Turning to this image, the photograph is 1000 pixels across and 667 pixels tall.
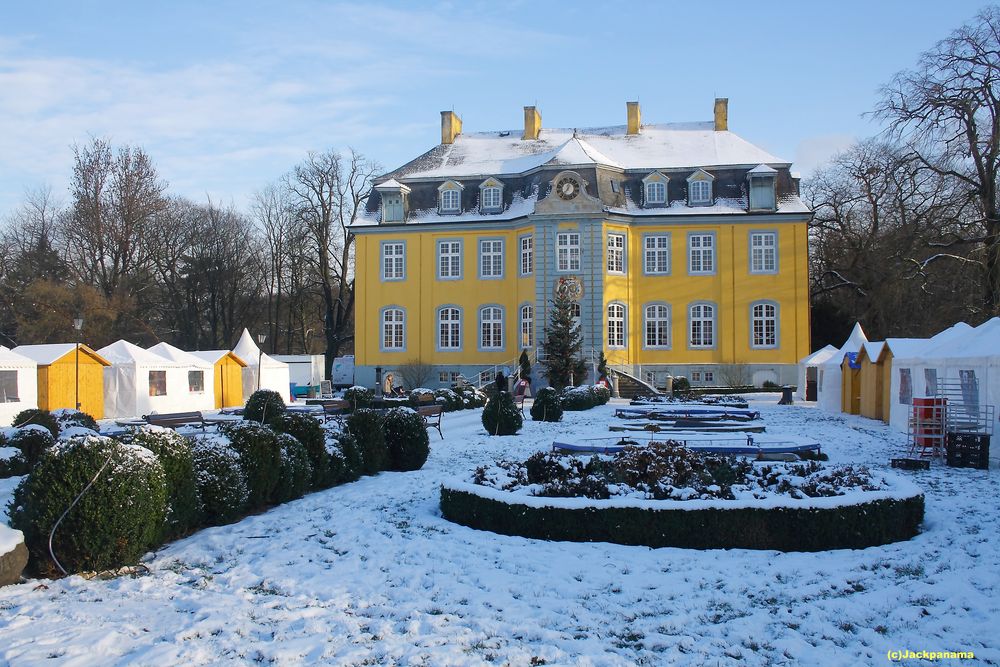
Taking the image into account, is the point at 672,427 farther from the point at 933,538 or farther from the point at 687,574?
the point at 687,574

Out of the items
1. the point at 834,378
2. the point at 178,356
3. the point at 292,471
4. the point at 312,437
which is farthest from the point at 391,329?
the point at 292,471

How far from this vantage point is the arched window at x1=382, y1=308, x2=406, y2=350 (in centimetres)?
3797

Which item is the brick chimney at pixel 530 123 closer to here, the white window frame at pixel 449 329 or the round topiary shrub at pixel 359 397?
the white window frame at pixel 449 329

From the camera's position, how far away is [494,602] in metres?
6.18

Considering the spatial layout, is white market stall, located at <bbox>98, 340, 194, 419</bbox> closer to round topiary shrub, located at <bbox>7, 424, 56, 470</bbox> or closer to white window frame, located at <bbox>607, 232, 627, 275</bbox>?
round topiary shrub, located at <bbox>7, 424, 56, 470</bbox>

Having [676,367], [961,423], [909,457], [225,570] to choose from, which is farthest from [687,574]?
[676,367]

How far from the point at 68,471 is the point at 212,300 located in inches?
1606

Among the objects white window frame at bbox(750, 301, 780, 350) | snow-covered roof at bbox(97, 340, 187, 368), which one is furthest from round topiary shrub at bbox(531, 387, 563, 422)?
white window frame at bbox(750, 301, 780, 350)

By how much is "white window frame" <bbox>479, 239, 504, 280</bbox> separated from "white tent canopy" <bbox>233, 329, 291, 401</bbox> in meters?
9.39

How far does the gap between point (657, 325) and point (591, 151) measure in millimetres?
7593

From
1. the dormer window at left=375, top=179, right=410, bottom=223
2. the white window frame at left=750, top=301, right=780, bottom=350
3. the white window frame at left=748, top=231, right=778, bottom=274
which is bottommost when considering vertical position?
the white window frame at left=750, top=301, right=780, bottom=350

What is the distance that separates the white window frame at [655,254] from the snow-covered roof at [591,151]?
9.80 feet

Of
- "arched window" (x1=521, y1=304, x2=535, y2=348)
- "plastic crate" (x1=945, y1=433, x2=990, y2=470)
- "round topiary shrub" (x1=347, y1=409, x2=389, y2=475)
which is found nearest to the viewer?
"round topiary shrub" (x1=347, y1=409, x2=389, y2=475)

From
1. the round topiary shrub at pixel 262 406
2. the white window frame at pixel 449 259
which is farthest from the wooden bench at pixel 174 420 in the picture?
the white window frame at pixel 449 259
